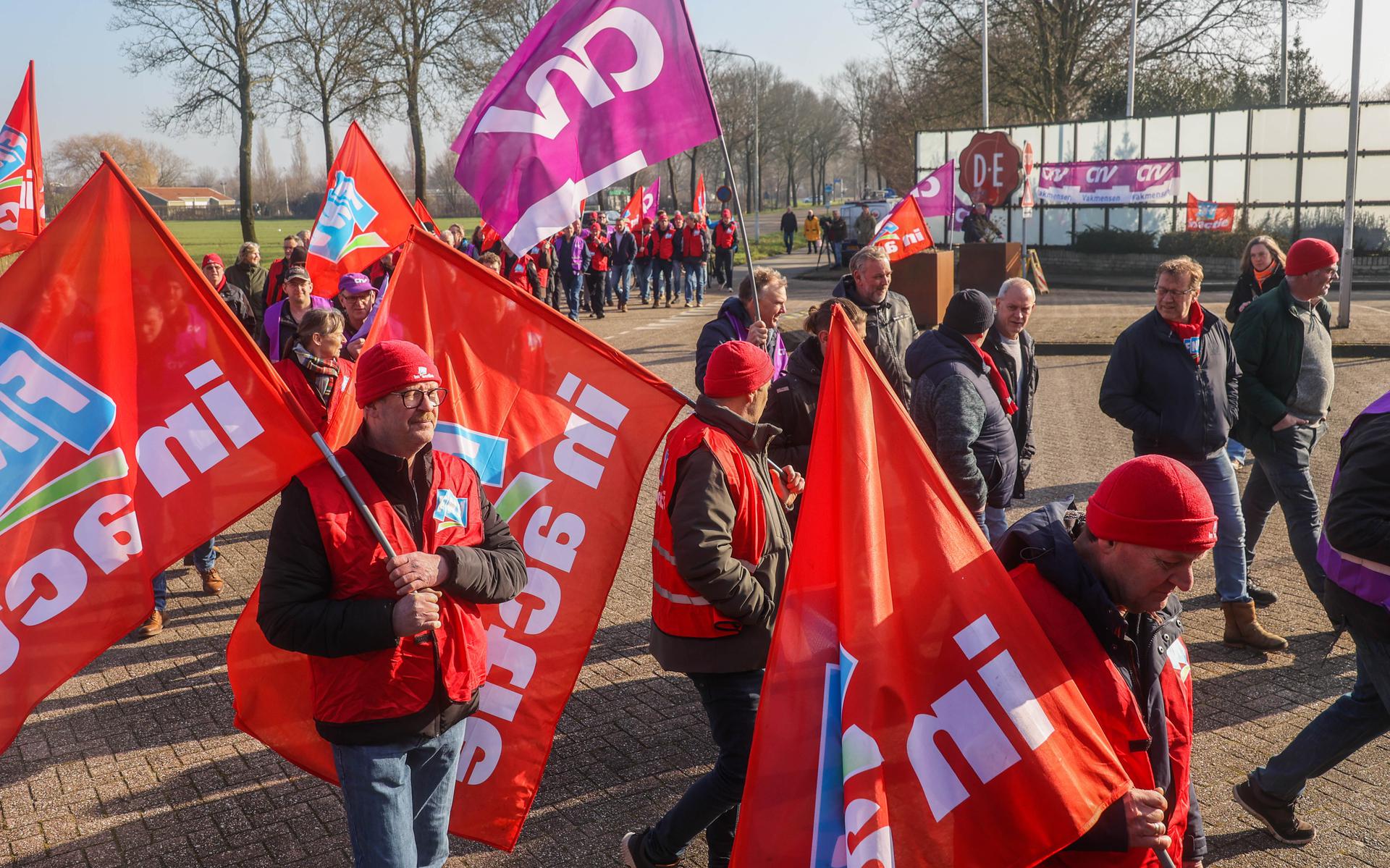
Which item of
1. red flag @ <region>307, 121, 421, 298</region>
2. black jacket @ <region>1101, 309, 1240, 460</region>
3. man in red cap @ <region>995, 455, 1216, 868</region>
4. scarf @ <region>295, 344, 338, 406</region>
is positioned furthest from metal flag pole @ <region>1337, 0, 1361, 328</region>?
man in red cap @ <region>995, 455, 1216, 868</region>

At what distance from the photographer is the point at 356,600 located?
2834mm

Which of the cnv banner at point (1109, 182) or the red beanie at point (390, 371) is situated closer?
the red beanie at point (390, 371)

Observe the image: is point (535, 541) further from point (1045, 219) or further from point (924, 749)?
point (1045, 219)

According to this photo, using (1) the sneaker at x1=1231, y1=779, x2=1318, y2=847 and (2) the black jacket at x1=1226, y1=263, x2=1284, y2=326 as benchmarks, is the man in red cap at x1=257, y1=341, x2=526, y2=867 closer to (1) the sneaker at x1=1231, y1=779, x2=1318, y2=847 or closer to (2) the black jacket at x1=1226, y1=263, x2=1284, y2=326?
(1) the sneaker at x1=1231, y1=779, x2=1318, y2=847

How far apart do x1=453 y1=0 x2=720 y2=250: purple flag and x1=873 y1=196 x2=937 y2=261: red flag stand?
330 inches

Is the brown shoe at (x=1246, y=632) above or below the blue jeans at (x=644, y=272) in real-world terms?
below

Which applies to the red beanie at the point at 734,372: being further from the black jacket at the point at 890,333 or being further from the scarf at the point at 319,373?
the scarf at the point at 319,373

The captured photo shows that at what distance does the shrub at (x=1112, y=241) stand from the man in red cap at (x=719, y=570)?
91.1 feet

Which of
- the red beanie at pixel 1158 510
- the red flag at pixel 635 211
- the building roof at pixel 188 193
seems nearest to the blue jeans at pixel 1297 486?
the red beanie at pixel 1158 510

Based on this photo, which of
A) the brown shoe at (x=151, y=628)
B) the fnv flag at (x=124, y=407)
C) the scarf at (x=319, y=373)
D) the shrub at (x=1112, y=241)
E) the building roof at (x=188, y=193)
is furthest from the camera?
the building roof at (x=188, y=193)

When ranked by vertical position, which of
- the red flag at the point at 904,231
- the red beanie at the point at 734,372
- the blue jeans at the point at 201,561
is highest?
the red flag at the point at 904,231

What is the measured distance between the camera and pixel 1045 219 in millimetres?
30281

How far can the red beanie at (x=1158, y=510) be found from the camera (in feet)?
7.59

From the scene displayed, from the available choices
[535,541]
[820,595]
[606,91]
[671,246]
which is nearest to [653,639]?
[535,541]
